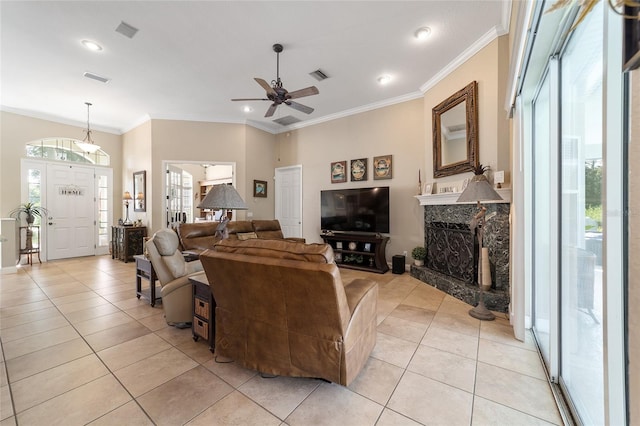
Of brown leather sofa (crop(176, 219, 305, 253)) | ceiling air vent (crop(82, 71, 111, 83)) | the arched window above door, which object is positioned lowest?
brown leather sofa (crop(176, 219, 305, 253))

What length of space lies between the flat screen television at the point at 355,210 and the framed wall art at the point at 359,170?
0.37 meters

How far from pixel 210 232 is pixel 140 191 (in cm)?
278

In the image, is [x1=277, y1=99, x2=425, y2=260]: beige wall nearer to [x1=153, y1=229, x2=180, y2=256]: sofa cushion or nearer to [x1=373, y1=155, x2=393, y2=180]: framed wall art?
[x1=373, y1=155, x2=393, y2=180]: framed wall art

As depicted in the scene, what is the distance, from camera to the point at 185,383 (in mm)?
1741

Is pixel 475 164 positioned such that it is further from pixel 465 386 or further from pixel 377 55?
pixel 465 386

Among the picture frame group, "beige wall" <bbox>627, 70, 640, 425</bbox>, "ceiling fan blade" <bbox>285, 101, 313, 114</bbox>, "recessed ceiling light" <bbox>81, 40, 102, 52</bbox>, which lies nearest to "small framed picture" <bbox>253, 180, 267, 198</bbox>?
the picture frame group

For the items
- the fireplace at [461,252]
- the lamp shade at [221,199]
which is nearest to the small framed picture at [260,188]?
the lamp shade at [221,199]

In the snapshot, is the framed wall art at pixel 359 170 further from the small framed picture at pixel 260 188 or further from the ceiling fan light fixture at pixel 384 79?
the small framed picture at pixel 260 188

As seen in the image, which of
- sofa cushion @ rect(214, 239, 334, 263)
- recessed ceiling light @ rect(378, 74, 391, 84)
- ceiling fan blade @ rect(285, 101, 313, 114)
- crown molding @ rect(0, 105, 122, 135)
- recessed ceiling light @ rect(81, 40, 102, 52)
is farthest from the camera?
crown molding @ rect(0, 105, 122, 135)

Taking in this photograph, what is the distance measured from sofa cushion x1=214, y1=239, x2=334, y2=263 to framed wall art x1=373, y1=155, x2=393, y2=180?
3717mm

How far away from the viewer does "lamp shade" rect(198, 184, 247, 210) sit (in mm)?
2471

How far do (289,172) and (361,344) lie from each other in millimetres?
5220

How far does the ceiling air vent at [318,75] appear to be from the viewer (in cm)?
393

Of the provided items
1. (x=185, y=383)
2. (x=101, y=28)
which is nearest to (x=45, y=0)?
(x=101, y=28)
